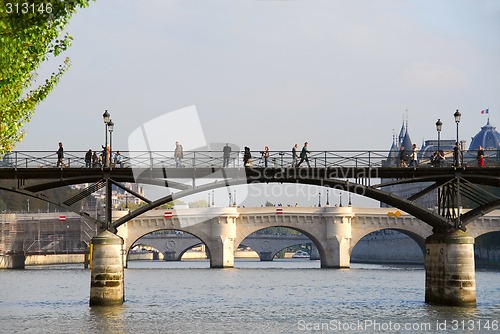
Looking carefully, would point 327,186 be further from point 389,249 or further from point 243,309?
point 389,249

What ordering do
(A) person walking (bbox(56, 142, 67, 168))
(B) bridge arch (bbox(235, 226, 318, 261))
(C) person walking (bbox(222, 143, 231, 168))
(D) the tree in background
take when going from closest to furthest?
(D) the tree in background → (A) person walking (bbox(56, 142, 67, 168)) → (C) person walking (bbox(222, 143, 231, 168)) → (B) bridge arch (bbox(235, 226, 318, 261))

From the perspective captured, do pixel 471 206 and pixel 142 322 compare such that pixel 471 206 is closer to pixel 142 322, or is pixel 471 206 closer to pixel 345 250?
pixel 345 250

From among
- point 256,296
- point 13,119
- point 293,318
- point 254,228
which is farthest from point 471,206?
point 13,119

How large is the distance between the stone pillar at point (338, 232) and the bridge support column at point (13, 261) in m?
38.8

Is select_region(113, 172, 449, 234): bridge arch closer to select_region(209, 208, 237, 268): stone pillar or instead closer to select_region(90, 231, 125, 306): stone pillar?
select_region(90, 231, 125, 306): stone pillar

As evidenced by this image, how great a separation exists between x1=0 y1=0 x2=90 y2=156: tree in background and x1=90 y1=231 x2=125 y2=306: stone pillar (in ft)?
43.3

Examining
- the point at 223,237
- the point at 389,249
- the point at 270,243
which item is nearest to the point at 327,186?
the point at 223,237

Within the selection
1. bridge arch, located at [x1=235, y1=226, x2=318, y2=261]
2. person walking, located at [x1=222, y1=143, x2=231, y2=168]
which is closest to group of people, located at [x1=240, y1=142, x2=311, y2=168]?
person walking, located at [x1=222, y1=143, x2=231, y2=168]

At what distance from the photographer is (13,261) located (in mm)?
117812

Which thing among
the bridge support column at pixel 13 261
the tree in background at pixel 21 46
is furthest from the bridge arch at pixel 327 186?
the bridge support column at pixel 13 261

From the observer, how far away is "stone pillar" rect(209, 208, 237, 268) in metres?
111

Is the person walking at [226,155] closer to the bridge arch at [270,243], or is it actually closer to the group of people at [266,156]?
the group of people at [266,156]

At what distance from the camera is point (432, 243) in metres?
52.8

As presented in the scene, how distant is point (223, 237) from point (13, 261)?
1099 inches
